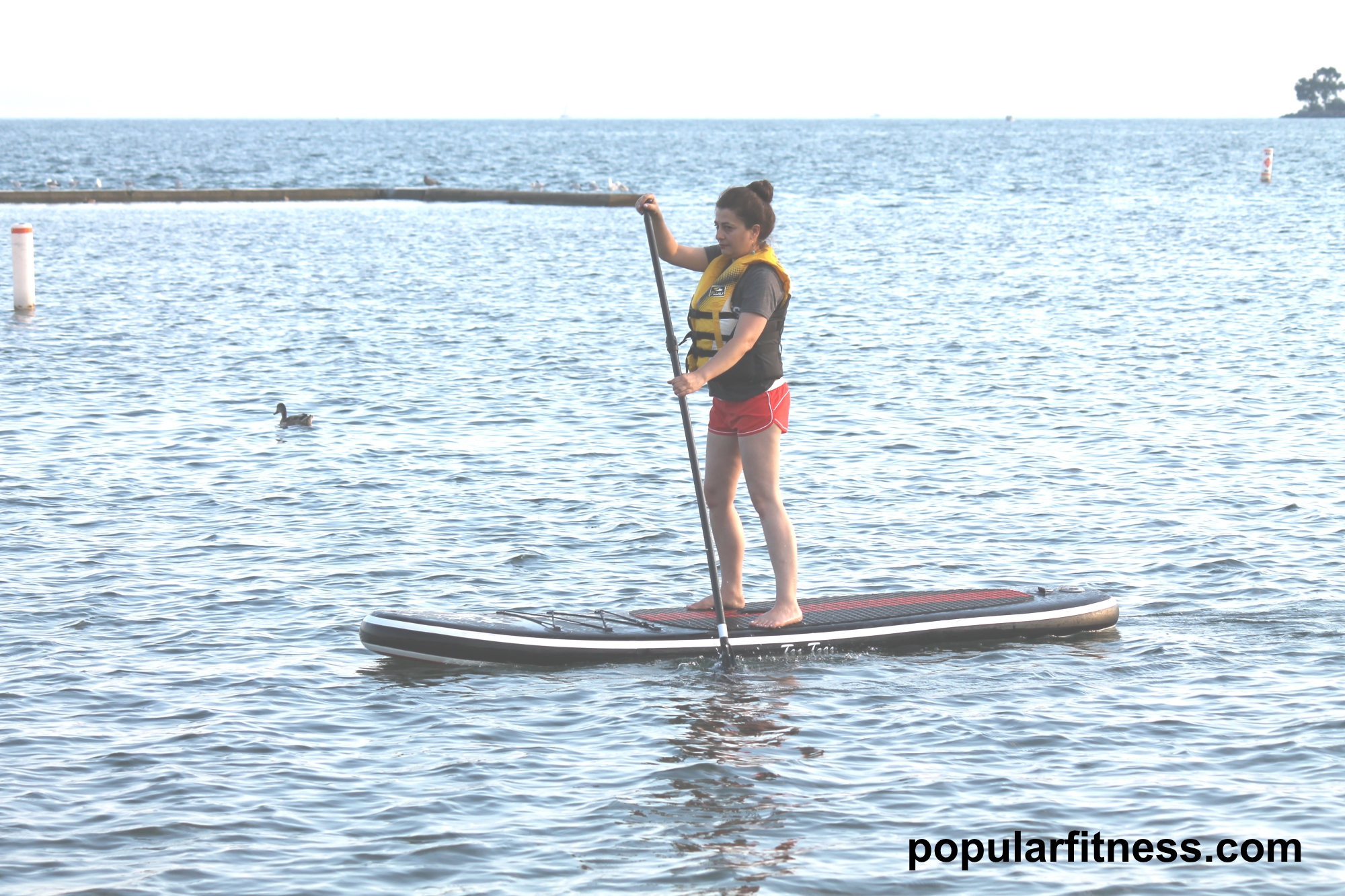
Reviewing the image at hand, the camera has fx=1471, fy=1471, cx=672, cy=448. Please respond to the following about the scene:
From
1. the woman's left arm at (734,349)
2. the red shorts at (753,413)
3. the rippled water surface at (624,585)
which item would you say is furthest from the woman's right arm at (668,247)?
the rippled water surface at (624,585)

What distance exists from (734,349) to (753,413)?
1.49ft

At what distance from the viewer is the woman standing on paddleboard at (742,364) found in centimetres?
657

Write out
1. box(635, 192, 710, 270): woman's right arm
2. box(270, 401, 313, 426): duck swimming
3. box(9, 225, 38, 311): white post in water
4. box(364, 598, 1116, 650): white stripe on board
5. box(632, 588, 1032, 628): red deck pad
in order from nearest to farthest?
box(635, 192, 710, 270): woman's right arm
box(364, 598, 1116, 650): white stripe on board
box(632, 588, 1032, 628): red deck pad
box(270, 401, 313, 426): duck swimming
box(9, 225, 38, 311): white post in water

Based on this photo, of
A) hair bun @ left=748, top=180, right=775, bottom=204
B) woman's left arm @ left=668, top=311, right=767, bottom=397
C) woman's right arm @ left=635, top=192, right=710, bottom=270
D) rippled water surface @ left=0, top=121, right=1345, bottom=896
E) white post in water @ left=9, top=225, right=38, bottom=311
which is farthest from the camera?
white post in water @ left=9, top=225, right=38, bottom=311

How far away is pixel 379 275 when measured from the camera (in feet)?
88.6

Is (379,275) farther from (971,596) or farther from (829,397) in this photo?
(971,596)

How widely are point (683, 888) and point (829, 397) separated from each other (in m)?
10.5

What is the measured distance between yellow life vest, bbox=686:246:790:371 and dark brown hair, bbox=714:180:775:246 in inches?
4.7

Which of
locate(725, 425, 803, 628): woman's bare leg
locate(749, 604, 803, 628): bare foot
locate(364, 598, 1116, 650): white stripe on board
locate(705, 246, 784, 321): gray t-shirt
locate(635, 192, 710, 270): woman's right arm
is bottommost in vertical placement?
locate(364, 598, 1116, 650): white stripe on board

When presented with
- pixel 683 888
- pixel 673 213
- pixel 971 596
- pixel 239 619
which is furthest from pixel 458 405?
pixel 673 213

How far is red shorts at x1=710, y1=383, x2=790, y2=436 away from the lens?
6.82m

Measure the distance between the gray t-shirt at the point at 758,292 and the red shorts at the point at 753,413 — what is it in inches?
14.8

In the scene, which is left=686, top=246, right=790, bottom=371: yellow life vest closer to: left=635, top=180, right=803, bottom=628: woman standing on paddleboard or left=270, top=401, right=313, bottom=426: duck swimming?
left=635, top=180, right=803, bottom=628: woman standing on paddleboard

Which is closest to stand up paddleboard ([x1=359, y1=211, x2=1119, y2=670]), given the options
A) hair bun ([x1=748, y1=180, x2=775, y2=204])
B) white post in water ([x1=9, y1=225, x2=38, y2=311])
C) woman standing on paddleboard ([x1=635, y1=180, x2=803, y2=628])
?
woman standing on paddleboard ([x1=635, y1=180, x2=803, y2=628])
